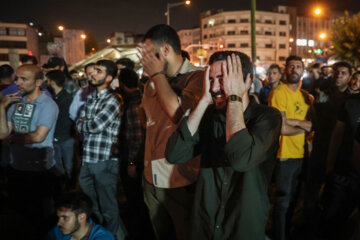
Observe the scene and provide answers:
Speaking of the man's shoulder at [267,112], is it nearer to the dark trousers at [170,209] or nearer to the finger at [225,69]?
the finger at [225,69]

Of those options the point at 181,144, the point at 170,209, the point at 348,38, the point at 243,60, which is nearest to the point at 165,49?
the point at 243,60

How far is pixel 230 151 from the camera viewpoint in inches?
67.5

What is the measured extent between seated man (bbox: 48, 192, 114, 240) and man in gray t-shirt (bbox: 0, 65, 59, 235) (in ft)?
3.19

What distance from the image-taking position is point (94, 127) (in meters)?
3.42

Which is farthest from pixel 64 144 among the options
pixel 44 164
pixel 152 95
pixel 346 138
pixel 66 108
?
pixel 346 138

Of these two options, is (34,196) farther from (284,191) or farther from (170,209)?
(284,191)

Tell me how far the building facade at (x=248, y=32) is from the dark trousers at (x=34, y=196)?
87.7m

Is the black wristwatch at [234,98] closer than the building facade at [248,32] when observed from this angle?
Yes

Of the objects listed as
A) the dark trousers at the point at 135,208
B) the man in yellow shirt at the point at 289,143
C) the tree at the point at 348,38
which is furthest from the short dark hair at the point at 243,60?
the tree at the point at 348,38

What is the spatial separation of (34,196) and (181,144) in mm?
2803

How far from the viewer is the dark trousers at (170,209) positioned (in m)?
2.38

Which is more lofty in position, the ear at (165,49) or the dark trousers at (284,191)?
the ear at (165,49)

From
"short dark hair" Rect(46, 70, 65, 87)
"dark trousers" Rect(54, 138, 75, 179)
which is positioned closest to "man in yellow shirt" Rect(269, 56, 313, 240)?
"dark trousers" Rect(54, 138, 75, 179)

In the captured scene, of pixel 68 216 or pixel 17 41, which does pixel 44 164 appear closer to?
pixel 68 216
